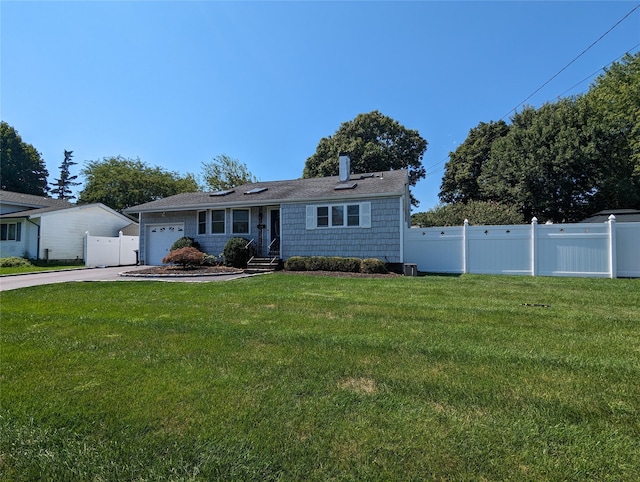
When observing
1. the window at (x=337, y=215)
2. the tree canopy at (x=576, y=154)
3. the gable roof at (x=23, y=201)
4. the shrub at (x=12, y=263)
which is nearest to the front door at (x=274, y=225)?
the window at (x=337, y=215)

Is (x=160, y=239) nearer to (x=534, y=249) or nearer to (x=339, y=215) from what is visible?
(x=339, y=215)

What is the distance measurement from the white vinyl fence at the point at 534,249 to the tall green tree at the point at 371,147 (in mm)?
17974

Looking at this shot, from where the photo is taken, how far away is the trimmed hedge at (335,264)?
39.2 ft

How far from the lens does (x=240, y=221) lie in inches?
603

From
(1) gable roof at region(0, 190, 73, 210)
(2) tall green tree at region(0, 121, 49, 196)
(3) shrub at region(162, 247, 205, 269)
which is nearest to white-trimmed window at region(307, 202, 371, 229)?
(3) shrub at region(162, 247, 205, 269)

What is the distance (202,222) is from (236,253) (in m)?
3.29

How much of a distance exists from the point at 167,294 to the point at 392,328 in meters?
5.48

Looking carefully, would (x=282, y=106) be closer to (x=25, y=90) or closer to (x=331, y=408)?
(x=25, y=90)

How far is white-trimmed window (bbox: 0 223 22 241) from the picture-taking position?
19.7 m

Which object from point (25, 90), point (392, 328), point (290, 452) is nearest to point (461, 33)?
point (392, 328)

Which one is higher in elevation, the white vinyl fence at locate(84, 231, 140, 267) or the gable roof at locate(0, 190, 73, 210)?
the gable roof at locate(0, 190, 73, 210)

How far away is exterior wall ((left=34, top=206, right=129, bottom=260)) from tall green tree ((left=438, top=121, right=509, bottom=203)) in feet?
91.4

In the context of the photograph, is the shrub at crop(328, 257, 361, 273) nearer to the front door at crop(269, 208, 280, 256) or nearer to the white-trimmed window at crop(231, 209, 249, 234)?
the front door at crop(269, 208, 280, 256)

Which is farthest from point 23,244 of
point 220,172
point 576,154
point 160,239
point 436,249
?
point 576,154
